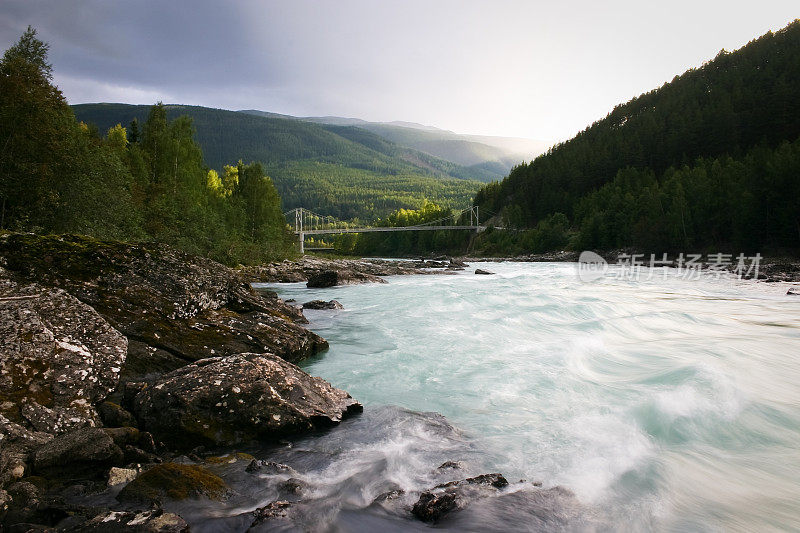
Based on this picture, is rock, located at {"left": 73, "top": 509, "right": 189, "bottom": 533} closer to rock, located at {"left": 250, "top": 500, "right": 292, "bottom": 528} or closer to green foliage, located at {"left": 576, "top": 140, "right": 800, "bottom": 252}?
rock, located at {"left": 250, "top": 500, "right": 292, "bottom": 528}

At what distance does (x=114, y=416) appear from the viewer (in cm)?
438

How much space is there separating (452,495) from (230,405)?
257 cm

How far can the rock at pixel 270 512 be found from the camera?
3.08 m

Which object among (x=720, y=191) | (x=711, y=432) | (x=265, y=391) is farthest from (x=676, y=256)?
(x=265, y=391)

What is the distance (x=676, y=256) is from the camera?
49656mm

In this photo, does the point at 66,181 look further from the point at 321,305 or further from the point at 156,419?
the point at 156,419

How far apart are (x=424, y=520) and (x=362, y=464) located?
1.11 meters

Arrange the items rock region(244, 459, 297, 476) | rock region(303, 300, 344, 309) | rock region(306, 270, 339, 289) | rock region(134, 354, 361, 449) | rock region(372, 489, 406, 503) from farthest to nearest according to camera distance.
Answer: rock region(306, 270, 339, 289)
rock region(303, 300, 344, 309)
rock region(134, 354, 361, 449)
rock region(244, 459, 297, 476)
rock region(372, 489, 406, 503)

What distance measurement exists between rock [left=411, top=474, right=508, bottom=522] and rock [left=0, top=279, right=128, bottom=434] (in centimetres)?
342

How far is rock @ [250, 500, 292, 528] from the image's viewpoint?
121 inches

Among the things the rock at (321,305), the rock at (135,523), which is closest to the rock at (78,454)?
the rock at (135,523)

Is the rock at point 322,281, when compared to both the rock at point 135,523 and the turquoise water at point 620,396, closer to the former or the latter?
the turquoise water at point 620,396

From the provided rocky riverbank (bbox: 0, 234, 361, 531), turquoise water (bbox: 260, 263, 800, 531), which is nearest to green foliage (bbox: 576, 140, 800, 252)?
turquoise water (bbox: 260, 263, 800, 531)

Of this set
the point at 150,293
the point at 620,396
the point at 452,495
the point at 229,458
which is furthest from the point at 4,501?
the point at 620,396
